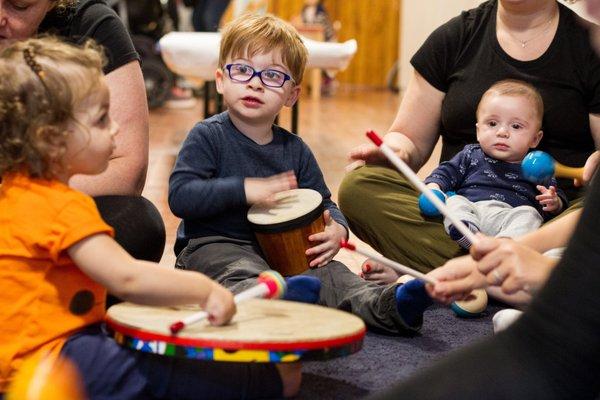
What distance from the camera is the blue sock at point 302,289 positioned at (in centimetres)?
175

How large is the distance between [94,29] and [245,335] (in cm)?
90

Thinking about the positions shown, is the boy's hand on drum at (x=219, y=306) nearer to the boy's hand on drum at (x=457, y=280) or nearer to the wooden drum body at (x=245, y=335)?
the wooden drum body at (x=245, y=335)

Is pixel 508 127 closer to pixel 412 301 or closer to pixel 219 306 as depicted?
pixel 412 301

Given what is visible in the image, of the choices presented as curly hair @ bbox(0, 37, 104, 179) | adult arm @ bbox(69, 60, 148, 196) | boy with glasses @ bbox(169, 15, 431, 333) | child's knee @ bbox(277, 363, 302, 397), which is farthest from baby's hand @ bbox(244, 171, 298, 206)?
curly hair @ bbox(0, 37, 104, 179)

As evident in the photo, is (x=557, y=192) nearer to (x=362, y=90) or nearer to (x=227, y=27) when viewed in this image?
(x=227, y=27)

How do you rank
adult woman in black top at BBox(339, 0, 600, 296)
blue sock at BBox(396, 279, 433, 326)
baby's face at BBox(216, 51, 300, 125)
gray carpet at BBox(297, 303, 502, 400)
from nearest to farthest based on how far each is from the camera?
gray carpet at BBox(297, 303, 502, 400)
blue sock at BBox(396, 279, 433, 326)
baby's face at BBox(216, 51, 300, 125)
adult woman in black top at BBox(339, 0, 600, 296)

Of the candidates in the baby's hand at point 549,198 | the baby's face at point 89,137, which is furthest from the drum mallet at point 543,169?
the baby's face at point 89,137

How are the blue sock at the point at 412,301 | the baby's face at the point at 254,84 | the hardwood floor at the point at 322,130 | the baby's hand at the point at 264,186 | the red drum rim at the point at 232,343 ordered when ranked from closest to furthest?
the red drum rim at the point at 232,343
the blue sock at the point at 412,301
the baby's hand at the point at 264,186
the baby's face at the point at 254,84
the hardwood floor at the point at 322,130

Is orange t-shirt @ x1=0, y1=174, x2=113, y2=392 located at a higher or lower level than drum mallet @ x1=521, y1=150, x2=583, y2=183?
higher

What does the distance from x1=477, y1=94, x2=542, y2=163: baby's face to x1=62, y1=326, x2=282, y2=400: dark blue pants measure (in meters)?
1.00

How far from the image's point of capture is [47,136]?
1432 mm

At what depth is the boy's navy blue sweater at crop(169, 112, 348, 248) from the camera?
1984 mm

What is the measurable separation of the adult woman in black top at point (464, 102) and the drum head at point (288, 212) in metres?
0.32

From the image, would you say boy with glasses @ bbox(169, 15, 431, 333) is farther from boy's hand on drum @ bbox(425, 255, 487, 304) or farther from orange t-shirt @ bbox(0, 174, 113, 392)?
orange t-shirt @ bbox(0, 174, 113, 392)
